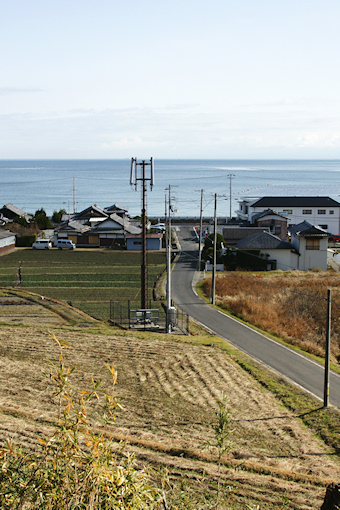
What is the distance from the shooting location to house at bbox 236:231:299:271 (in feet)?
133

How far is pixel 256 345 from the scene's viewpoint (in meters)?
21.2

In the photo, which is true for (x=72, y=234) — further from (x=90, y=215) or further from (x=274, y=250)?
(x=274, y=250)

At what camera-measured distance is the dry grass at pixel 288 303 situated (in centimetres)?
2308

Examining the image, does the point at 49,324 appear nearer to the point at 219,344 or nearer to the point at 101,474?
the point at 219,344

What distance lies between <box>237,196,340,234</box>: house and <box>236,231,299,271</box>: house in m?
17.7

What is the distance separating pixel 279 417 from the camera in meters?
13.1

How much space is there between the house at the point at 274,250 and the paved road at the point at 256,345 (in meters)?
6.82

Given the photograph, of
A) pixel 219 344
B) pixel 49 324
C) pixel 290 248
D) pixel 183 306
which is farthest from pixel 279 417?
pixel 290 248

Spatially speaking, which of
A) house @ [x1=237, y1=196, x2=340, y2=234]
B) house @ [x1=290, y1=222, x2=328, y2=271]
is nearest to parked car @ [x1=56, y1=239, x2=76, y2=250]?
house @ [x1=237, y1=196, x2=340, y2=234]

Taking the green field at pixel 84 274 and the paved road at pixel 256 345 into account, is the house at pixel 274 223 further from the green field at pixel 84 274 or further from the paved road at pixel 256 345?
the paved road at pixel 256 345

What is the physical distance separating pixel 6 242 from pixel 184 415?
38.6 m

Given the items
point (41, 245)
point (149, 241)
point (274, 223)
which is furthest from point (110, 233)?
point (274, 223)

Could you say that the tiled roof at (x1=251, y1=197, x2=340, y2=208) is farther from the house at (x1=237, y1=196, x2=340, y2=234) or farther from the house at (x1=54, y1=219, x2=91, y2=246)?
the house at (x1=54, y1=219, x2=91, y2=246)

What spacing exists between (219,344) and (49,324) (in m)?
8.16
